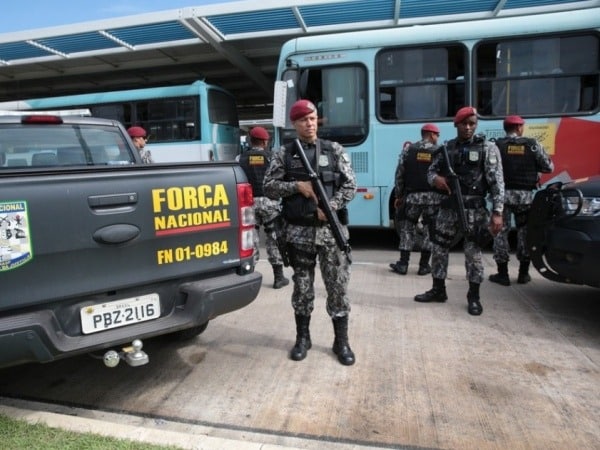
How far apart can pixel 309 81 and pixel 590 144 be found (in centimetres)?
393

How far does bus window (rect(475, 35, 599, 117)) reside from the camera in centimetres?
621

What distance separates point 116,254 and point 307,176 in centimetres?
130

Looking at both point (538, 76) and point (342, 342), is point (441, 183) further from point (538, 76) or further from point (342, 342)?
point (538, 76)

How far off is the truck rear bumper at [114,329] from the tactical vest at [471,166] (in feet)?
7.24

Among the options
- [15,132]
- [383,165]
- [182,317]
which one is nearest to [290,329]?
[182,317]

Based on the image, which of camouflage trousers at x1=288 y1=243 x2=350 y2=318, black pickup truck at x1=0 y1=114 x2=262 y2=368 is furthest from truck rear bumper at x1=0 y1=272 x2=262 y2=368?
camouflage trousers at x1=288 y1=243 x2=350 y2=318

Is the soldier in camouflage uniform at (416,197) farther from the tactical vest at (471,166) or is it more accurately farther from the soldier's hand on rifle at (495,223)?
the soldier's hand on rifle at (495,223)

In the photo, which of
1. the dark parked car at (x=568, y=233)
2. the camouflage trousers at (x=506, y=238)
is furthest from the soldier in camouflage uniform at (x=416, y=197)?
the dark parked car at (x=568, y=233)

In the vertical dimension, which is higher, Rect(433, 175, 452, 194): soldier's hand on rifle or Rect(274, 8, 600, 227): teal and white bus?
Rect(274, 8, 600, 227): teal and white bus

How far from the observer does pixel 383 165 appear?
6.92m

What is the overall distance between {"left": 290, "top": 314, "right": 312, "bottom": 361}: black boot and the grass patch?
4.15 feet

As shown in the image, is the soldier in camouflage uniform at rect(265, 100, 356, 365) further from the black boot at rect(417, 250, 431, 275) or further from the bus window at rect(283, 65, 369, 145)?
the bus window at rect(283, 65, 369, 145)

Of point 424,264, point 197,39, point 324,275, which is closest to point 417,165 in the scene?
point 424,264

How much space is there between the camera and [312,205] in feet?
10.2
